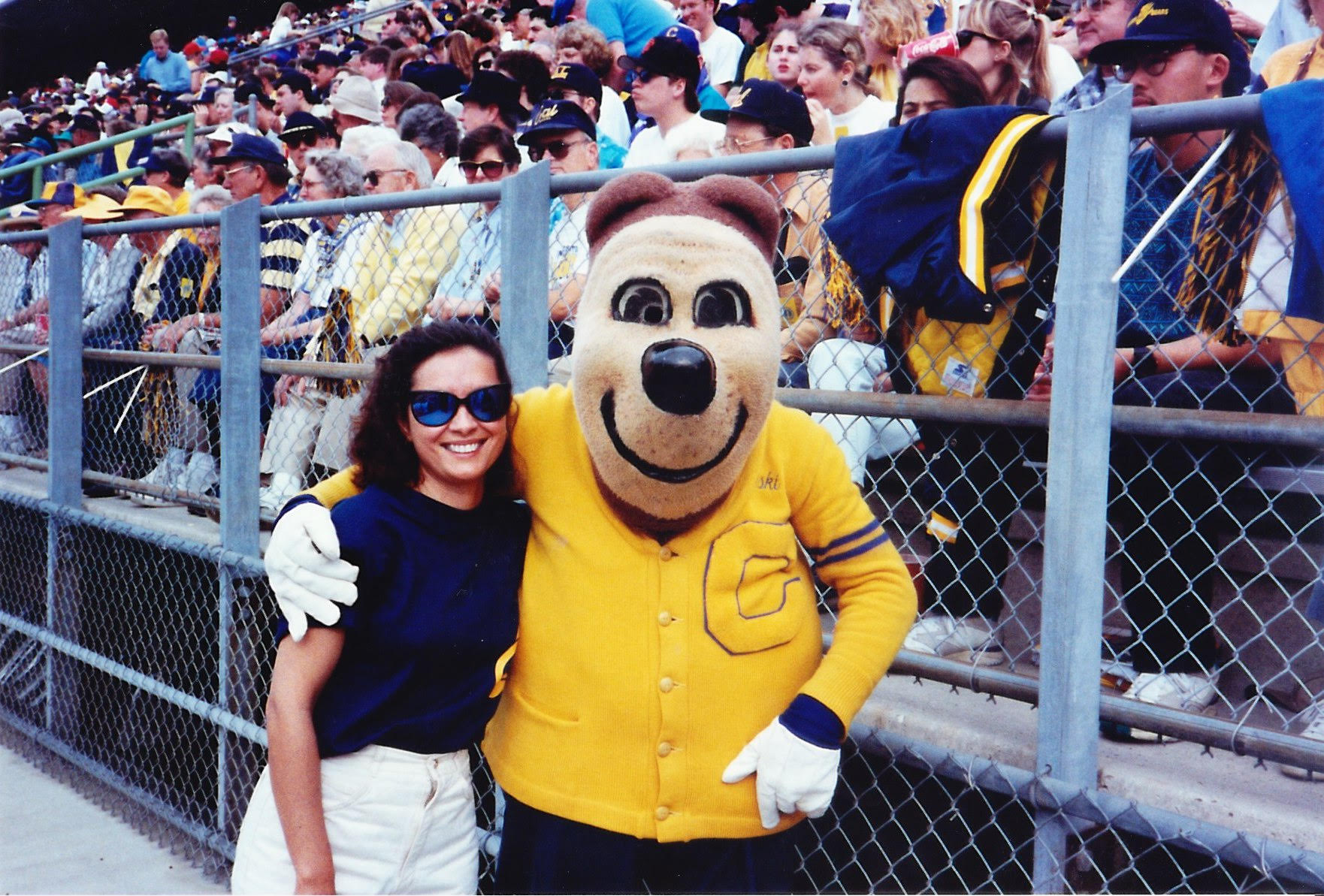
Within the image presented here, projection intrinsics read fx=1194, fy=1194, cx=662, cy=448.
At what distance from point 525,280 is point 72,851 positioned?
3.39 meters

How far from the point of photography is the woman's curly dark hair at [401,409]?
240cm

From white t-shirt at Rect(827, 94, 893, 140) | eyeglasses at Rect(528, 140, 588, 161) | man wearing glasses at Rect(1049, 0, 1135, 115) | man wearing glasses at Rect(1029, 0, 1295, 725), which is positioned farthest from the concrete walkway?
man wearing glasses at Rect(1049, 0, 1135, 115)

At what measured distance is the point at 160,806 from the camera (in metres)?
4.88

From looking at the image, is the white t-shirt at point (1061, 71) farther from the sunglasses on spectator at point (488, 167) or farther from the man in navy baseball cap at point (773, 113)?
the sunglasses on spectator at point (488, 167)

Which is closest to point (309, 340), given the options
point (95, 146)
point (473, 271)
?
point (473, 271)

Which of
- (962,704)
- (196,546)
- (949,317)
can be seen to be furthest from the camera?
(196,546)

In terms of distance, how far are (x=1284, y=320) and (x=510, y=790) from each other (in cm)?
177

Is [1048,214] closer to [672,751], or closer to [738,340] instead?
[738,340]

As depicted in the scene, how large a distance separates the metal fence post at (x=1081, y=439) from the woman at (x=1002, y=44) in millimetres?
1769

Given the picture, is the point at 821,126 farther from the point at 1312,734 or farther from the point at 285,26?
the point at 285,26

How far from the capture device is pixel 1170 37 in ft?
9.94

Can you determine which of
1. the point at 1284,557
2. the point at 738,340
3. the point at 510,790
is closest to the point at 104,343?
the point at 510,790

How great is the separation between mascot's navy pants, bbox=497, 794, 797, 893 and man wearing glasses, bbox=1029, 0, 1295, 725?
0.98m

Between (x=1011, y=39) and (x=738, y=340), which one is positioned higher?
(x=1011, y=39)
